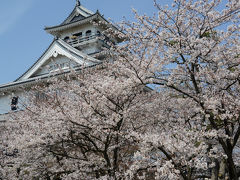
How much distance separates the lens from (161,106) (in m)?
8.45

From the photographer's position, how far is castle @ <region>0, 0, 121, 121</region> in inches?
755

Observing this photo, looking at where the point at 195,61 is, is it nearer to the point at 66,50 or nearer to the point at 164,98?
the point at 164,98

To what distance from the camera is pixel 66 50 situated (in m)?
20.2

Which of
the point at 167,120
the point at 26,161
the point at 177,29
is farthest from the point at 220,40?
the point at 26,161

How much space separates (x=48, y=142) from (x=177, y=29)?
16.0 feet

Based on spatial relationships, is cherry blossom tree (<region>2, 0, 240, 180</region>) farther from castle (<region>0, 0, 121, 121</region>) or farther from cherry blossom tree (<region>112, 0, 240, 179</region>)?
castle (<region>0, 0, 121, 121</region>)

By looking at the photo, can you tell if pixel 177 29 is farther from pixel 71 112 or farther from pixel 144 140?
pixel 71 112

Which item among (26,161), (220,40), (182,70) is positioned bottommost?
(26,161)

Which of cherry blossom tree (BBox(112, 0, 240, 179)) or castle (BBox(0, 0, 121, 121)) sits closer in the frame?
cherry blossom tree (BBox(112, 0, 240, 179))

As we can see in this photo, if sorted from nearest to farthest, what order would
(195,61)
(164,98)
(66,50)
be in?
1. (195,61)
2. (164,98)
3. (66,50)

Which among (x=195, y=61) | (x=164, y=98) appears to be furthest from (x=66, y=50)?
(x=195, y=61)

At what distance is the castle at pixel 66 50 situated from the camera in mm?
19175

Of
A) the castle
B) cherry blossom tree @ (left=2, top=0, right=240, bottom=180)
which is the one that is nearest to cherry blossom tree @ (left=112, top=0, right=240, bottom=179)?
cherry blossom tree @ (left=2, top=0, right=240, bottom=180)

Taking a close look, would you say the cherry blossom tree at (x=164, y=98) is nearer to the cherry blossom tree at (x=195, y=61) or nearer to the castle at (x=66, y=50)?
the cherry blossom tree at (x=195, y=61)
